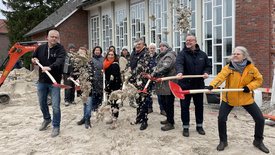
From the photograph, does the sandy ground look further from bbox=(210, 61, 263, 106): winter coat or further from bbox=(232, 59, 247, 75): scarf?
bbox=(232, 59, 247, 75): scarf

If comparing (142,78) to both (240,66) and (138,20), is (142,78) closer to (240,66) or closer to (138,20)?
(240,66)

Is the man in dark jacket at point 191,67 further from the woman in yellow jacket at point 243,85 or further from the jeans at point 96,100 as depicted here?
the jeans at point 96,100

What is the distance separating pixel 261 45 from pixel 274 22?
31.4 inches

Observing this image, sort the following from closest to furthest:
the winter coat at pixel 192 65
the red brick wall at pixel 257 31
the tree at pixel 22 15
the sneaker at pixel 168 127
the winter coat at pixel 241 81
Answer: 1. the winter coat at pixel 241 81
2. the winter coat at pixel 192 65
3. the sneaker at pixel 168 127
4. the red brick wall at pixel 257 31
5. the tree at pixel 22 15

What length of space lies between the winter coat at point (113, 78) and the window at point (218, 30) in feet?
17.3

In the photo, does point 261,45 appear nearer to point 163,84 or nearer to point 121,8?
point 163,84

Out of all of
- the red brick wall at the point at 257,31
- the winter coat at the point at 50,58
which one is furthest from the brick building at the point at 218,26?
the winter coat at the point at 50,58

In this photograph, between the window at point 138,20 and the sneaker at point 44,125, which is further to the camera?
the window at point 138,20

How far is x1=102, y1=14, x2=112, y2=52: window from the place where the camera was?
52.4 feet

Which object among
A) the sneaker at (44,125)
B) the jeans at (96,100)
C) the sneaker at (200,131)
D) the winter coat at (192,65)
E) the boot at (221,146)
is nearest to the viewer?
the boot at (221,146)

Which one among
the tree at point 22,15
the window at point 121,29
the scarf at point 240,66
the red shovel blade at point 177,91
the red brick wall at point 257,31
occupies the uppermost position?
the tree at point 22,15

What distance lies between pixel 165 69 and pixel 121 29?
10.7 metres

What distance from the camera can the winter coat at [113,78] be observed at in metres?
4.96

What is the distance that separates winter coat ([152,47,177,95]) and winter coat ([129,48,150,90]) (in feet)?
0.91
